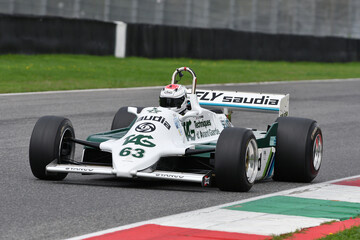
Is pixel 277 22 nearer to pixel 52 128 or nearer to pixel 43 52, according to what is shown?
pixel 43 52

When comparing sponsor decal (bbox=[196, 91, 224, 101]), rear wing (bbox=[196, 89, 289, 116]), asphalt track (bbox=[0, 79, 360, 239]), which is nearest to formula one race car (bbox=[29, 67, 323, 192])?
asphalt track (bbox=[0, 79, 360, 239])

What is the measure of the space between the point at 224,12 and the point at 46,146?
3251cm

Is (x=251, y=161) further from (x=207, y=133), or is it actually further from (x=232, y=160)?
(x=207, y=133)

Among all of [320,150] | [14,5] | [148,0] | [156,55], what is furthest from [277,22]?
[320,150]

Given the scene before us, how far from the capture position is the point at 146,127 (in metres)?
8.77

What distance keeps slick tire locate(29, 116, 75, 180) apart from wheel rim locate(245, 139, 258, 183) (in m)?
1.98

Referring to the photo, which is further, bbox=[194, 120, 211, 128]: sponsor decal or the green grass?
the green grass

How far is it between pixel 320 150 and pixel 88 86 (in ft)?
42.8

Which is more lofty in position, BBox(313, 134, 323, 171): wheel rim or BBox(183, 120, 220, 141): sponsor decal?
BBox(183, 120, 220, 141): sponsor decal

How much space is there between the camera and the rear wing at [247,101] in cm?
1083

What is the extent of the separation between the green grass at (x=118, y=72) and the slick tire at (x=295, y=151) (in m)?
11.3

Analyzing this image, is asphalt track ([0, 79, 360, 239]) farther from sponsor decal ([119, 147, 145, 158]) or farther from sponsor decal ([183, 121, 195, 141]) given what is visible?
sponsor decal ([183, 121, 195, 141])

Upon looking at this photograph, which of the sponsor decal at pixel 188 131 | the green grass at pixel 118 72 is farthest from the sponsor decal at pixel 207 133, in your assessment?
the green grass at pixel 118 72

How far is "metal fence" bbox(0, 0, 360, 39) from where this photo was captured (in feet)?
105
